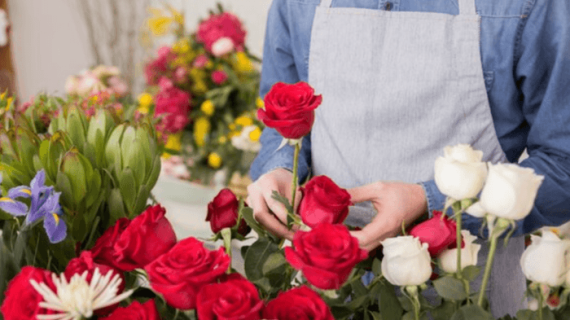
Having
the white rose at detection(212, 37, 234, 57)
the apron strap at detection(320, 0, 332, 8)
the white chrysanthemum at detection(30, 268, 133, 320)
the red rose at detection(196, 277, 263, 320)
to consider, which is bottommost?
the white rose at detection(212, 37, 234, 57)

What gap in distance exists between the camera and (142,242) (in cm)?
44

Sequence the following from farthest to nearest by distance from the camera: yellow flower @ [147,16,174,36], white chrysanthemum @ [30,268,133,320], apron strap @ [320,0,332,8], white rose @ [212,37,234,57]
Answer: yellow flower @ [147,16,174,36], white rose @ [212,37,234,57], apron strap @ [320,0,332,8], white chrysanthemum @ [30,268,133,320]

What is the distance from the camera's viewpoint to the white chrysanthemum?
1.23 ft

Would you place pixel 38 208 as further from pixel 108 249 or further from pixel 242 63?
pixel 242 63

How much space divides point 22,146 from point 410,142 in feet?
1.72

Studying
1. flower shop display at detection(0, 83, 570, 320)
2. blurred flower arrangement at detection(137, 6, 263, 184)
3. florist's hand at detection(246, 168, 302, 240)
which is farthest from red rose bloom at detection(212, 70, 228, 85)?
→ flower shop display at detection(0, 83, 570, 320)

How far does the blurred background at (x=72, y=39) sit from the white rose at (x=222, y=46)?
3.93ft

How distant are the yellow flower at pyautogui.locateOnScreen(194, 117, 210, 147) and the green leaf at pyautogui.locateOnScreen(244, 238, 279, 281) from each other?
154 cm

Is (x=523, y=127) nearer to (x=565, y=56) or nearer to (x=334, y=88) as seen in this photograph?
(x=565, y=56)

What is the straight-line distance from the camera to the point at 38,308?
1.28 feet

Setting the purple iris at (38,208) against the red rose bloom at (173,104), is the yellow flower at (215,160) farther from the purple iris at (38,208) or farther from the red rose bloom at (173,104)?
the purple iris at (38,208)

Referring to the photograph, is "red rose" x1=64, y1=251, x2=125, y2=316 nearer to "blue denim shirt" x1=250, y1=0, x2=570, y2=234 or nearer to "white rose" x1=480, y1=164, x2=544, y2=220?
"white rose" x1=480, y1=164, x2=544, y2=220

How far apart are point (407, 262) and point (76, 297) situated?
24 centimetres

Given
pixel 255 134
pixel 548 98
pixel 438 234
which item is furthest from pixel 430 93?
pixel 255 134
